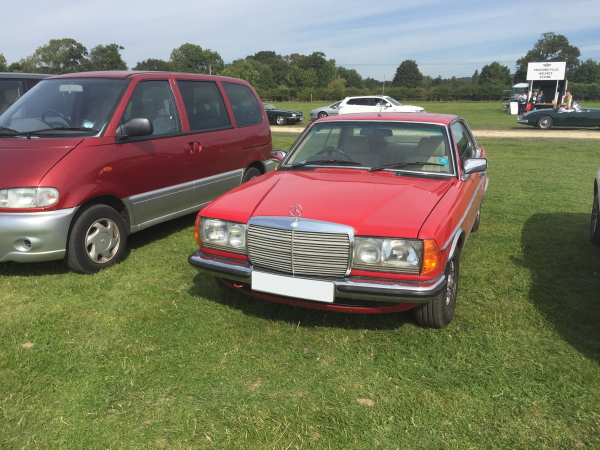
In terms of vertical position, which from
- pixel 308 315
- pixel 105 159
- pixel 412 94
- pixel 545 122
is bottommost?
pixel 545 122

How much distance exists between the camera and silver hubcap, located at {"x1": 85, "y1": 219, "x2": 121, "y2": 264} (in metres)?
4.60

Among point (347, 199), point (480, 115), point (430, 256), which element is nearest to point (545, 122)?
point (480, 115)

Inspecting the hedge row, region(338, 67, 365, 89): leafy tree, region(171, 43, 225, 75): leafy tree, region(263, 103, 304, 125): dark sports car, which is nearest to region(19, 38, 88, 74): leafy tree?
region(171, 43, 225, 75): leafy tree

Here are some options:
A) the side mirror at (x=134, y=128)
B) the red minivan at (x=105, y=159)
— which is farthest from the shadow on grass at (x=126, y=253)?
the side mirror at (x=134, y=128)

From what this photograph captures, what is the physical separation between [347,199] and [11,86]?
622 cm

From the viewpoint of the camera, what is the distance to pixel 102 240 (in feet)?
15.4

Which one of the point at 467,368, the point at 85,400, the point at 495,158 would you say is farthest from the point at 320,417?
the point at 495,158

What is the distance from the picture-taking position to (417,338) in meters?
3.47

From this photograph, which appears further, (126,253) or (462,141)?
(126,253)

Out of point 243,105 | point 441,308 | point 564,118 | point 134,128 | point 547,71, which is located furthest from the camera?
point 547,71

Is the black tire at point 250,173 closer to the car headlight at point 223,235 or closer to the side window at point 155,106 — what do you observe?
the side window at point 155,106

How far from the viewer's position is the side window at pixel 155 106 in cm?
509

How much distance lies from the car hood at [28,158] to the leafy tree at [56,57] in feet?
305

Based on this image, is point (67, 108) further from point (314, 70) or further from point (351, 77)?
point (351, 77)
